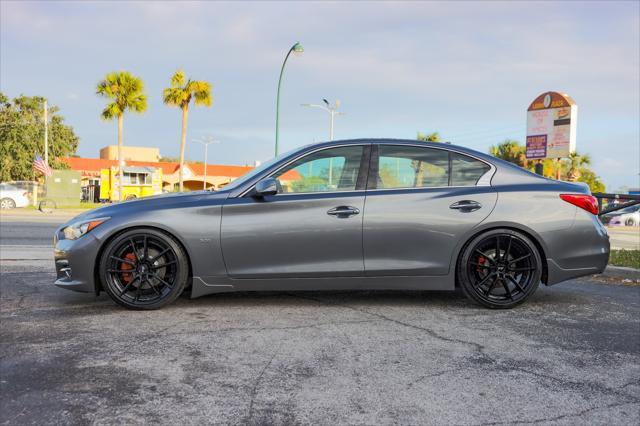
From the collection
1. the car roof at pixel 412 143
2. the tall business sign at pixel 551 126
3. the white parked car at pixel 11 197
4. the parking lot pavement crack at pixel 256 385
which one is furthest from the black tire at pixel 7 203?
the tall business sign at pixel 551 126

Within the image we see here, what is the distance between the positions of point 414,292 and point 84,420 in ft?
12.2

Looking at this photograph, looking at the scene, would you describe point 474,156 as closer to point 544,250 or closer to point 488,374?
point 544,250

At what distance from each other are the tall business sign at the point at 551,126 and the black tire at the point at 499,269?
111 feet

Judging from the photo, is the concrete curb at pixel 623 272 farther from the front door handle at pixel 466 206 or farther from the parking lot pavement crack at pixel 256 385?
the parking lot pavement crack at pixel 256 385

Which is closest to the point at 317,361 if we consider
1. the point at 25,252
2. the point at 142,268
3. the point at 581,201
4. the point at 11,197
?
the point at 142,268

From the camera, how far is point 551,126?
3666cm

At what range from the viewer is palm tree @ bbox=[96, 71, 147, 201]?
37844 mm

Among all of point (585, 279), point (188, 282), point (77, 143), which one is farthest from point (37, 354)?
point (77, 143)

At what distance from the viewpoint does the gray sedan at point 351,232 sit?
4613 millimetres

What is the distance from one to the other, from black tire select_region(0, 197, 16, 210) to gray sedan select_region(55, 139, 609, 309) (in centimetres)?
2807

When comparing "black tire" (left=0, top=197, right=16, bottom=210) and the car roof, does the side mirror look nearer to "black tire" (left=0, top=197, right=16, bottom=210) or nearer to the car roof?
the car roof

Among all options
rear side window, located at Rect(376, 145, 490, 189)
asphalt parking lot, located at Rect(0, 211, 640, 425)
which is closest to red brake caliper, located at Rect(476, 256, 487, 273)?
asphalt parking lot, located at Rect(0, 211, 640, 425)

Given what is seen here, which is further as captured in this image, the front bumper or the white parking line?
the white parking line

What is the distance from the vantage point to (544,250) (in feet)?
16.1
